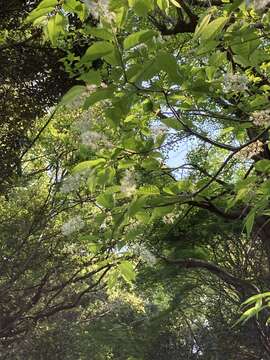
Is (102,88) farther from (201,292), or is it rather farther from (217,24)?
(201,292)

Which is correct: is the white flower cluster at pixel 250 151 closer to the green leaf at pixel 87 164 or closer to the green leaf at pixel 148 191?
the green leaf at pixel 148 191

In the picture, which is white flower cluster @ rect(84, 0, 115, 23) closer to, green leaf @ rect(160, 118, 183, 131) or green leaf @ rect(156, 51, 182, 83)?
green leaf @ rect(156, 51, 182, 83)

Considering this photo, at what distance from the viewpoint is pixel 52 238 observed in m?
12.2

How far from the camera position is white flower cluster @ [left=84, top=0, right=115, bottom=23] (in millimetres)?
1460

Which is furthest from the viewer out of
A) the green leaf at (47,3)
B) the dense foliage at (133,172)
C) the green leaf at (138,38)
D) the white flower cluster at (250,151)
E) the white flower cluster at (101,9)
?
the white flower cluster at (250,151)

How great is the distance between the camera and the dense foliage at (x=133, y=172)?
6.22 ft

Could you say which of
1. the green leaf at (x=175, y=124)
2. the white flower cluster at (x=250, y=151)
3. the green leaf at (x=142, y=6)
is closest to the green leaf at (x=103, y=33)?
the green leaf at (x=142, y=6)

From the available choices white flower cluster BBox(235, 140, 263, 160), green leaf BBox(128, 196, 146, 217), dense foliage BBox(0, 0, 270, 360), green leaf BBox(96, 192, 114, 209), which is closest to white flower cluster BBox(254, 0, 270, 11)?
dense foliage BBox(0, 0, 270, 360)

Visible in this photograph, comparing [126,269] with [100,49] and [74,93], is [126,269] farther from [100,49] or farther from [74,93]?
[100,49]

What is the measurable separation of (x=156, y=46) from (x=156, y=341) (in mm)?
24620

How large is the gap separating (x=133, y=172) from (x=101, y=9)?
106 cm

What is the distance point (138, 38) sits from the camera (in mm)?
1576

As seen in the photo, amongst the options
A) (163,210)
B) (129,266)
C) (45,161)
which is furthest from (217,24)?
(45,161)

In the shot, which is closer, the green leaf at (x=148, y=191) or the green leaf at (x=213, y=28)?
the green leaf at (x=213, y=28)
